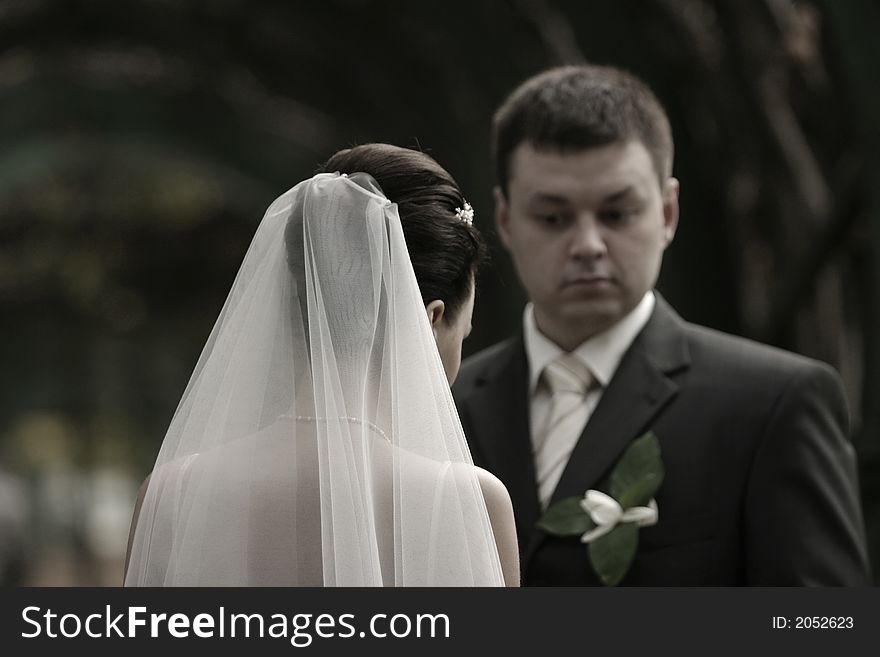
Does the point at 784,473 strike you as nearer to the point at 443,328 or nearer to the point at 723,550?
the point at 723,550

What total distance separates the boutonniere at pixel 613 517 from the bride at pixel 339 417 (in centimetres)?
73

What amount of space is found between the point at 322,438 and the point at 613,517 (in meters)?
1.08

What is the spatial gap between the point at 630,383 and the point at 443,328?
903 mm

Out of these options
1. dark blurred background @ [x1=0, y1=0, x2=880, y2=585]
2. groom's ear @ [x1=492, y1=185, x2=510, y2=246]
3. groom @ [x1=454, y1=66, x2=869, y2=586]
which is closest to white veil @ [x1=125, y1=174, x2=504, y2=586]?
dark blurred background @ [x1=0, y1=0, x2=880, y2=585]

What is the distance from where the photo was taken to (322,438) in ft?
9.71

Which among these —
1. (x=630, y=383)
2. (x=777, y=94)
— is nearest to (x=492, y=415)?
(x=630, y=383)

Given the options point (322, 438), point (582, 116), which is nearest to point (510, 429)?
point (582, 116)

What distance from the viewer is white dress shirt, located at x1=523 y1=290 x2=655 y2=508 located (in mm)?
4008

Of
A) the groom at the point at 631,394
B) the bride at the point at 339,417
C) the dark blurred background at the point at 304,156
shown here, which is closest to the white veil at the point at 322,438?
the bride at the point at 339,417

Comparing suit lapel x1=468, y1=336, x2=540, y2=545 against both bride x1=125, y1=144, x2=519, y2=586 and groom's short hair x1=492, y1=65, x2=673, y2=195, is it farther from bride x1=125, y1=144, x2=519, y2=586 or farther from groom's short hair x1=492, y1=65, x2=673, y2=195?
bride x1=125, y1=144, x2=519, y2=586

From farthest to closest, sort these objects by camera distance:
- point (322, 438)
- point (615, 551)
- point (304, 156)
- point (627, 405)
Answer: point (304, 156), point (627, 405), point (615, 551), point (322, 438)

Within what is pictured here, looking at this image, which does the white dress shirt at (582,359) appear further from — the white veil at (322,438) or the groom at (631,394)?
the white veil at (322,438)

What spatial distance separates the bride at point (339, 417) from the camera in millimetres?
2928

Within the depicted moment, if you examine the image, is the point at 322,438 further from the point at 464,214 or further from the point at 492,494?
the point at 464,214
